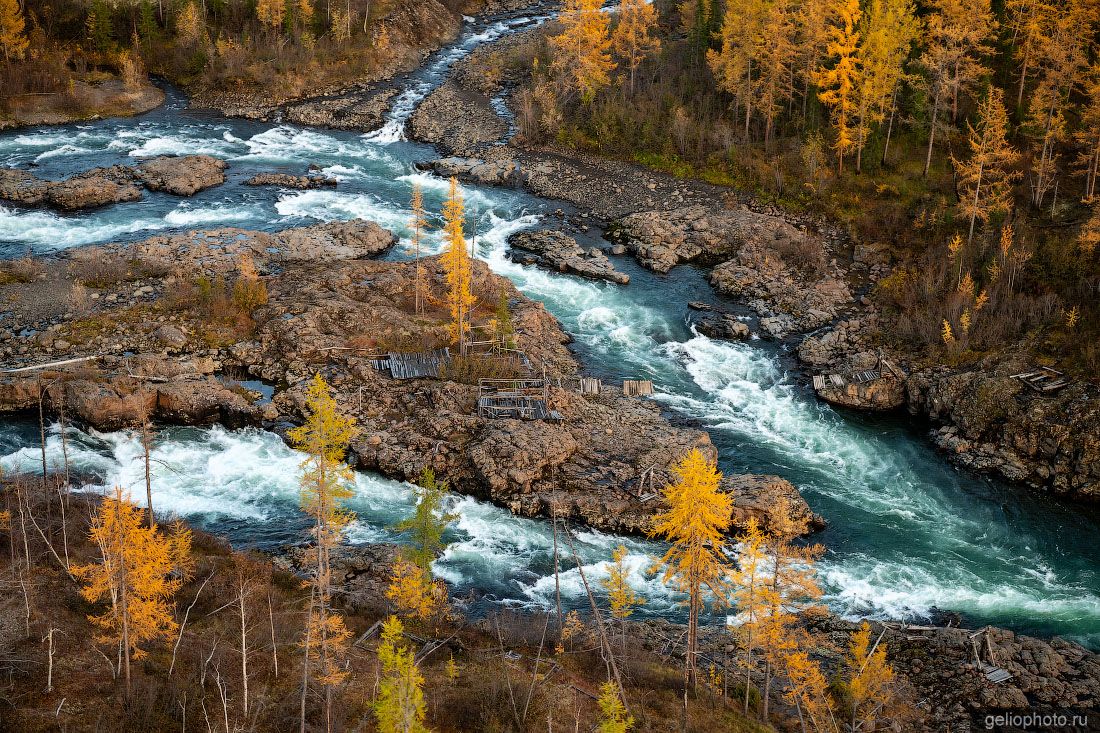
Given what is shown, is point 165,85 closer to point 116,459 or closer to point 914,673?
point 116,459

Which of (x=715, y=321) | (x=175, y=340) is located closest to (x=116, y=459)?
(x=175, y=340)

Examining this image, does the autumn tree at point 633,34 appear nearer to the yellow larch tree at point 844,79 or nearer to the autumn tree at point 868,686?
the yellow larch tree at point 844,79

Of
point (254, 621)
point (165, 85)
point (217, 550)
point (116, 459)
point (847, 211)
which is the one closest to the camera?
point (254, 621)

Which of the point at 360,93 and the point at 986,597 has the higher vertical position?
the point at 360,93

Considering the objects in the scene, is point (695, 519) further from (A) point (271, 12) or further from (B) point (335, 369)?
(A) point (271, 12)

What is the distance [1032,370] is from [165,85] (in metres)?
79.5

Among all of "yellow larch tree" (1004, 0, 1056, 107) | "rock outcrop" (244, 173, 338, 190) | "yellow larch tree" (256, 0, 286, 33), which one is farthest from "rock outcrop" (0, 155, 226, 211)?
"yellow larch tree" (1004, 0, 1056, 107)

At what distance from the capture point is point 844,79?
208 ft

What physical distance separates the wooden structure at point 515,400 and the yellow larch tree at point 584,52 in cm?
4119

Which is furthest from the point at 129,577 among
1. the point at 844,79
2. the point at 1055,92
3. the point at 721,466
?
the point at 1055,92

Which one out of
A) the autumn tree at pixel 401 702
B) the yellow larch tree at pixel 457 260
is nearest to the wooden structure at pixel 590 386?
the yellow larch tree at pixel 457 260

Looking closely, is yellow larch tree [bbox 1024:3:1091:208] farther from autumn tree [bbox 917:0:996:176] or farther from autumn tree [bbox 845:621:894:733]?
autumn tree [bbox 845:621:894:733]

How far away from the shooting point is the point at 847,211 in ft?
207

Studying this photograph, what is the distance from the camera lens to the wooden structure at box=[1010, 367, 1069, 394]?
44.2 metres
